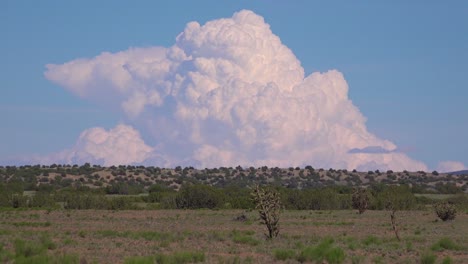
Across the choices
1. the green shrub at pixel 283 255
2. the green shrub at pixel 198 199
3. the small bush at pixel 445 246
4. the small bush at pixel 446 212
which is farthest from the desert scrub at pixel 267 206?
the green shrub at pixel 198 199

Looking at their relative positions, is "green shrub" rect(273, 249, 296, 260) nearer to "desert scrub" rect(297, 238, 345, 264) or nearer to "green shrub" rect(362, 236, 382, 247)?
"desert scrub" rect(297, 238, 345, 264)

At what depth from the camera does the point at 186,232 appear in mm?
46188

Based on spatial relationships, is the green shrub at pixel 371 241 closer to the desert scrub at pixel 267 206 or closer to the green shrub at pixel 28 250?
the desert scrub at pixel 267 206

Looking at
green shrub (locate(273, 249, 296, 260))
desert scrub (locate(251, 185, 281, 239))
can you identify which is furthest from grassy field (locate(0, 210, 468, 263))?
desert scrub (locate(251, 185, 281, 239))

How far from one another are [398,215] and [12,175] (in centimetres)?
8143

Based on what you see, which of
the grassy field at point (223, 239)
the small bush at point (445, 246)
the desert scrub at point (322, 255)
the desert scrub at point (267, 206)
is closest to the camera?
the desert scrub at point (322, 255)

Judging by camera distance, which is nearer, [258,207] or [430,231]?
[258,207]

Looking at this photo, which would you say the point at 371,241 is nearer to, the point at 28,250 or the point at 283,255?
the point at 283,255

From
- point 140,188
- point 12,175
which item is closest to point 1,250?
point 140,188

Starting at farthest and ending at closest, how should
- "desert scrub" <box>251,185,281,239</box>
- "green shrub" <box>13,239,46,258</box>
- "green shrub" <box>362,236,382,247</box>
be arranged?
1. "desert scrub" <box>251,185,281,239</box>
2. "green shrub" <box>362,236,382,247</box>
3. "green shrub" <box>13,239,46,258</box>

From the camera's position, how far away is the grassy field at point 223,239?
3155 cm

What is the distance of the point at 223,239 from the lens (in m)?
42.1

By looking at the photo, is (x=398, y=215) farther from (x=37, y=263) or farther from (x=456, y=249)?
(x=37, y=263)

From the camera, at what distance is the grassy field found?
31547mm
